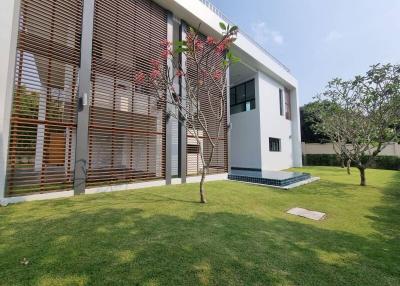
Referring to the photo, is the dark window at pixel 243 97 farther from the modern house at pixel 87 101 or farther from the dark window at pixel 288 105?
the modern house at pixel 87 101

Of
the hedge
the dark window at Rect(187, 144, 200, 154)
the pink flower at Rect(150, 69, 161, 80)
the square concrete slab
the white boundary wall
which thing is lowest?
the square concrete slab

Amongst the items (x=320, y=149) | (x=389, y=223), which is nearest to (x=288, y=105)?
(x=320, y=149)

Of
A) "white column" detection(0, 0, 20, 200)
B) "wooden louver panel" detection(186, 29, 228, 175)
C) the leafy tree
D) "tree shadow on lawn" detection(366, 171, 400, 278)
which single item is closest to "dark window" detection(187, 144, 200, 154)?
"wooden louver panel" detection(186, 29, 228, 175)

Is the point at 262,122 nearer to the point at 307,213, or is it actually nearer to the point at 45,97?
the point at 307,213

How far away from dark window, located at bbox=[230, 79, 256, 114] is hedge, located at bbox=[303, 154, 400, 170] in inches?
407

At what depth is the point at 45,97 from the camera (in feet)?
18.9

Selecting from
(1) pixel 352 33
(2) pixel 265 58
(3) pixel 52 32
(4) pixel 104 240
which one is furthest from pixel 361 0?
(4) pixel 104 240

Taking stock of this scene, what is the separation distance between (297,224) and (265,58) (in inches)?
525

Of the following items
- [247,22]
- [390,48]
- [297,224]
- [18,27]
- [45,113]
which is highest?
[247,22]

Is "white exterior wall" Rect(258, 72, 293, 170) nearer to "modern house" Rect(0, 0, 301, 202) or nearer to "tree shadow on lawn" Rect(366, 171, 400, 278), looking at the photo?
"modern house" Rect(0, 0, 301, 202)

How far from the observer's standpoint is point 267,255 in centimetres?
297

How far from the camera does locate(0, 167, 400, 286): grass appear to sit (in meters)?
2.40

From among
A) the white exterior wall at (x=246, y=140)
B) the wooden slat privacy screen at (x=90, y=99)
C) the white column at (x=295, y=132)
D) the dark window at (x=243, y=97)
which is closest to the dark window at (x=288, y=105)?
the white column at (x=295, y=132)

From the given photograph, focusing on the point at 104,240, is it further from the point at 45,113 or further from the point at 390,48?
the point at 390,48
